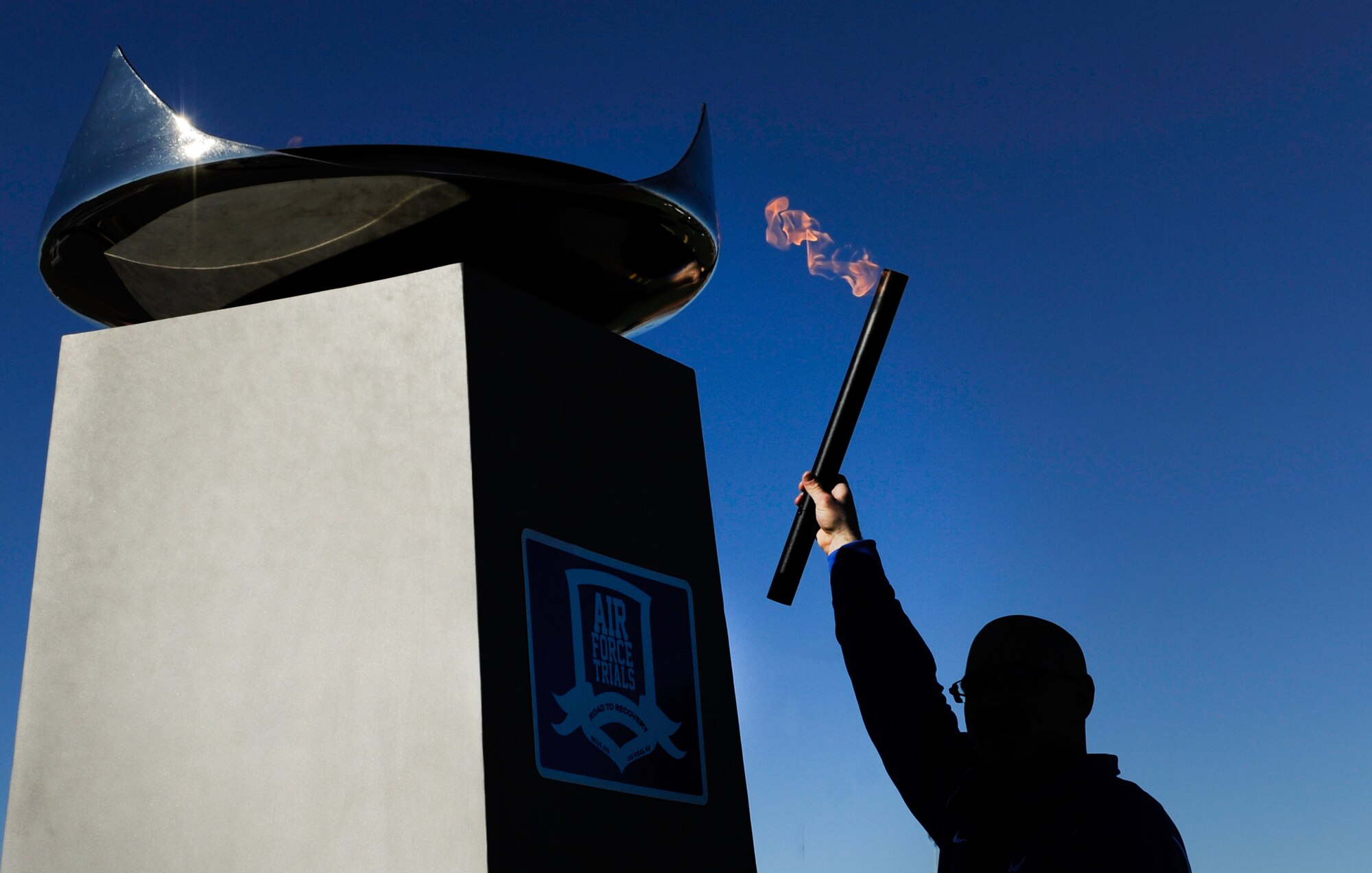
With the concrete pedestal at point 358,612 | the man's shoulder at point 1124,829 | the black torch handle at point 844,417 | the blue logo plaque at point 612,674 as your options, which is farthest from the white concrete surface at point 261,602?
the man's shoulder at point 1124,829

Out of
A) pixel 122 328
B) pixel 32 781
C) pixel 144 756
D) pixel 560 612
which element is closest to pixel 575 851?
pixel 560 612

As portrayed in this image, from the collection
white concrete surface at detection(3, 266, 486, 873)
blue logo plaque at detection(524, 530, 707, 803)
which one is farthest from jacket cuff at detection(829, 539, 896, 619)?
white concrete surface at detection(3, 266, 486, 873)

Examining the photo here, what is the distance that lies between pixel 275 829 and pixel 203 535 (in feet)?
1.61

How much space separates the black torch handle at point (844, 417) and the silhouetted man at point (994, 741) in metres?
0.05

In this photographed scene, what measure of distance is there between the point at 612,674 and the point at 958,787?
69 centimetres

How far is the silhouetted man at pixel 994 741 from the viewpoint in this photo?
6.25 feet

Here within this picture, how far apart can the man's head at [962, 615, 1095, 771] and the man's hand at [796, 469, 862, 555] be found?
46cm

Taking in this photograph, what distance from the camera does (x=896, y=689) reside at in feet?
8.05

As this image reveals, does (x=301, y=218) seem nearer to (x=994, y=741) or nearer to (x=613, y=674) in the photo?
(x=613, y=674)

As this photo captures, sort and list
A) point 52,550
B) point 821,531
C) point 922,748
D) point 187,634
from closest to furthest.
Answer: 1. point 187,634
2. point 52,550
3. point 922,748
4. point 821,531

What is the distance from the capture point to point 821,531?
258 centimetres

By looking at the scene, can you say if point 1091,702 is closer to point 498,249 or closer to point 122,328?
point 498,249

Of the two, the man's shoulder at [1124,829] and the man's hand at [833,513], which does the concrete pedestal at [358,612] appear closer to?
the man's hand at [833,513]

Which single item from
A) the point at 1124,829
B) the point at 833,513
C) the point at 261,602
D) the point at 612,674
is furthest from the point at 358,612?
the point at 1124,829
